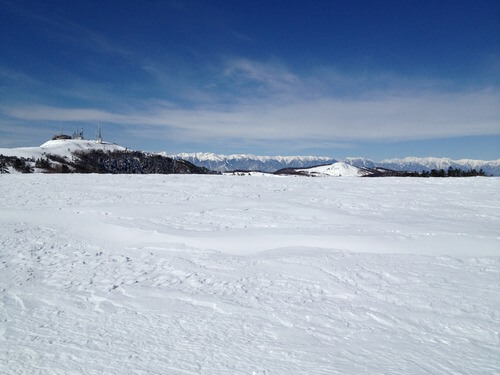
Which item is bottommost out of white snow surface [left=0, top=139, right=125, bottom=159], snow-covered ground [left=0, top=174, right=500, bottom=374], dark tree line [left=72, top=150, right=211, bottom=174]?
snow-covered ground [left=0, top=174, right=500, bottom=374]

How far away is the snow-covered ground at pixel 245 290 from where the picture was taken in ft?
13.4

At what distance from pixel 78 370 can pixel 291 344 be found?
2.67 m

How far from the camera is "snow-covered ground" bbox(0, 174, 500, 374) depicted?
13.4 feet

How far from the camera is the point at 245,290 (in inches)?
246

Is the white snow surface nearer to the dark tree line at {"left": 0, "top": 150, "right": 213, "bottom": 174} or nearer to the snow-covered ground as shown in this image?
the dark tree line at {"left": 0, "top": 150, "right": 213, "bottom": 174}

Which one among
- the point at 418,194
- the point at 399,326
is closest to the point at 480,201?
the point at 418,194

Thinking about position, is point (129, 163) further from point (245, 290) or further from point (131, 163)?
point (245, 290)

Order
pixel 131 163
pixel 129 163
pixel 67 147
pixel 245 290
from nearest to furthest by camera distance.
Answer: pixel 245 290 < pixel 129 163 < pixel 131 163 < pixel 67 147

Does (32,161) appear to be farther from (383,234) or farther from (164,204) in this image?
(383,234)

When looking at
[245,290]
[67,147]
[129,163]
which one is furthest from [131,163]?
[245,290]

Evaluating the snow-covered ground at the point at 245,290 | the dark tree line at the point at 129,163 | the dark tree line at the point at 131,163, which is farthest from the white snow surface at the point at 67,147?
the snow-covered ground at the point at 245,290

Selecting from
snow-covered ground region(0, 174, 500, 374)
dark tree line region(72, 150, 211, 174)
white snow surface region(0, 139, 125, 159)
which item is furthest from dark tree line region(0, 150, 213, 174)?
snow-covered ground region(0, 174, 500, 374)

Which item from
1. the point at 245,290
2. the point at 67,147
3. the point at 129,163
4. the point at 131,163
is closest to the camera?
the point at 245,290

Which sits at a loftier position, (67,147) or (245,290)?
(67,147)
